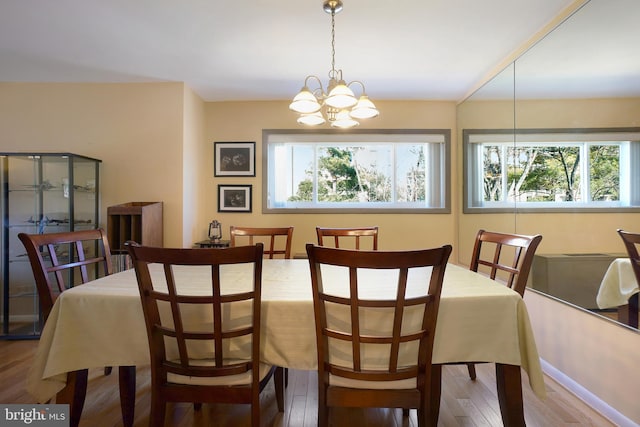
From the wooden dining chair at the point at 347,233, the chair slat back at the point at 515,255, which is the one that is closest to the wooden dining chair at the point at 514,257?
the chair slat back at the point at 515,255

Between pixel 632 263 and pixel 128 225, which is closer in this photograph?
pixel 632 263

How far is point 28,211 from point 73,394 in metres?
2.27

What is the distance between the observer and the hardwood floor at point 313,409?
1.55 m

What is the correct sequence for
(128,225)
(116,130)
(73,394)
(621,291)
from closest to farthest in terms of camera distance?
(73,394), (621,291), (128,225), (116,130)

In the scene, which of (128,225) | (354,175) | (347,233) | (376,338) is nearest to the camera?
(376,338)

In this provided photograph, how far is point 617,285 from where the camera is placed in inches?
60.0

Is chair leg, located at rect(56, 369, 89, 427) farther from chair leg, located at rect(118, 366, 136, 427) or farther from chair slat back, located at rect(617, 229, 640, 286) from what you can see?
chair slat back, located at rect(617, 229, 640, 286)

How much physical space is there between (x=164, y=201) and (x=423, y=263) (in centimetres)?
275

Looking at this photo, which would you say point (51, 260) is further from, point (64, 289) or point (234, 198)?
point (234, 198)

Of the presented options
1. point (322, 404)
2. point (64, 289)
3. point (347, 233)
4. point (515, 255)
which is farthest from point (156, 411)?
point (515, 255)

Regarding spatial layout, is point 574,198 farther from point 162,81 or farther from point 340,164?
point 162,81

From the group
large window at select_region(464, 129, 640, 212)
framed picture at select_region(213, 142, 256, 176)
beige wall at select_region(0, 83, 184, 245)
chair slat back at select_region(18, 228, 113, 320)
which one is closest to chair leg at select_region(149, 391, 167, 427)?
chair slat back at select_region(18, 228, 113, 320)

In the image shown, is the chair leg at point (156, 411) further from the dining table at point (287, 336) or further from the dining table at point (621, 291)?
the dining table at point (621, 291)

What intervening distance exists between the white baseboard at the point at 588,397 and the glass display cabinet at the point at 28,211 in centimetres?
382
